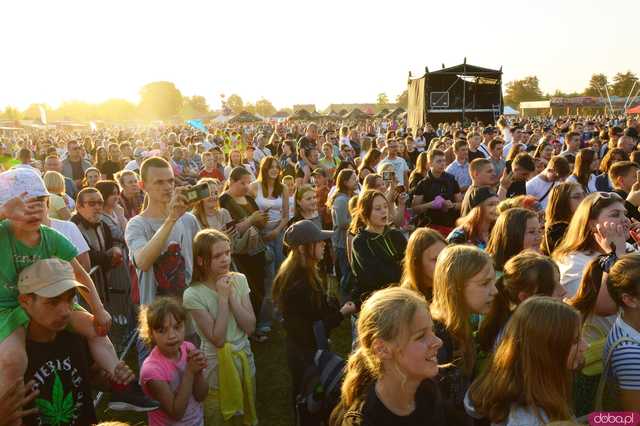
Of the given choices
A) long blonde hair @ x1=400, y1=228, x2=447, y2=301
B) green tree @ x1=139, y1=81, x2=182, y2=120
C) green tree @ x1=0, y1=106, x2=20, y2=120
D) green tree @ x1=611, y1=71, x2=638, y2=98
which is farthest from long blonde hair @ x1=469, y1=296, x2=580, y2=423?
green tree @ x1=139, y1=81, x2=182, y2=120

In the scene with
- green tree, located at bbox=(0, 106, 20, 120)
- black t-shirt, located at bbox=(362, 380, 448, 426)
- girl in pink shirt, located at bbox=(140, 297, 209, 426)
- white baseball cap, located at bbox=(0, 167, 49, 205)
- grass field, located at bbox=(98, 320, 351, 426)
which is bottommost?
grass field, located at bbox=(98, 320, 351, 426)

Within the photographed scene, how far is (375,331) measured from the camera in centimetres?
222

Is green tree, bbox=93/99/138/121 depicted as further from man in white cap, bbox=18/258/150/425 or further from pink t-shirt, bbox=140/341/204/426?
man in white cap, bbox=18/258/150/425

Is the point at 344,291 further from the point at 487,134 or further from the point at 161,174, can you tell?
the point at 487,134

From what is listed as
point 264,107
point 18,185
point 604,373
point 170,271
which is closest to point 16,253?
point 18,185

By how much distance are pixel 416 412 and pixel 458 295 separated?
910mm

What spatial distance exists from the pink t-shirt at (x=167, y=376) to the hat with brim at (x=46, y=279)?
92cm

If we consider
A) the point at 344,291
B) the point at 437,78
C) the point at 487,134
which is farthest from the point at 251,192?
the point at 437,78

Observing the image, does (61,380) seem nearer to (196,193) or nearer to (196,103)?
(196,193)

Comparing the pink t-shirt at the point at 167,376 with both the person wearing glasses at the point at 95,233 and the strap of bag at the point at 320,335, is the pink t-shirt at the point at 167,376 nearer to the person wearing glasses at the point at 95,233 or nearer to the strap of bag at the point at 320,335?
the strap of bag at the point at 320,335

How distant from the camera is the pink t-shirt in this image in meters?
3.08

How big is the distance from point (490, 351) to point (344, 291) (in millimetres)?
2292

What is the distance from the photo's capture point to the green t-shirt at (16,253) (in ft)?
8.46

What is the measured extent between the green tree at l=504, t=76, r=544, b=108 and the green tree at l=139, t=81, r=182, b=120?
265 feet
